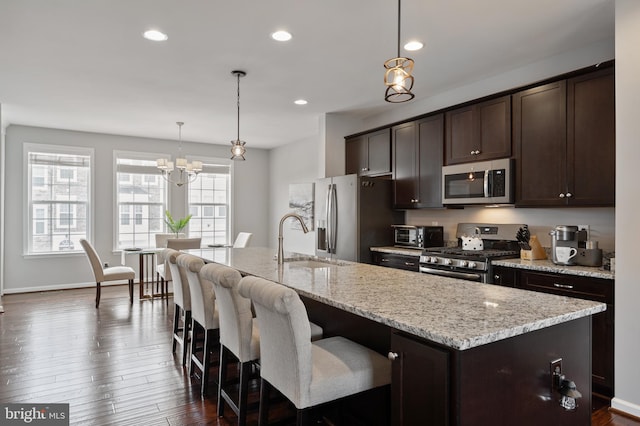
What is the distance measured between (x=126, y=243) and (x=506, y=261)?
6330mm

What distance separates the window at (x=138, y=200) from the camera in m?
7.11

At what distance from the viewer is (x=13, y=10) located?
275cm

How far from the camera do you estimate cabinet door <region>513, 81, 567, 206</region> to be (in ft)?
10.5

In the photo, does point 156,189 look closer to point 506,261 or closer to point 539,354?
point 506,261

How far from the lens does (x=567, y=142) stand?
10.4 ft

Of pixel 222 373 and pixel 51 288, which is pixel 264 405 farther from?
pixel 51 288

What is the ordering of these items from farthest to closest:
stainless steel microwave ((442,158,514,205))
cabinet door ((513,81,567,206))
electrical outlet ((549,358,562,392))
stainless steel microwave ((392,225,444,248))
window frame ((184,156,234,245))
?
window frame ((184,156,234,245))
stainless steel microwave ((392,225,444,248))
stainless steel microwave ((442,158,514,205))
cabinet door ((513,81,567,206))
electrical outlet ((549,358,562,392))

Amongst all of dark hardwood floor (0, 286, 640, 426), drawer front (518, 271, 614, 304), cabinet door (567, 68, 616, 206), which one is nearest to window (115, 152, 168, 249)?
dark hardwood floor (0, 286, 640, 426)

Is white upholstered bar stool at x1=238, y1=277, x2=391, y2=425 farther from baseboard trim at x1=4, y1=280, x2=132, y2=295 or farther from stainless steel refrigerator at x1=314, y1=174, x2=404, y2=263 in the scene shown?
baseboard trim at x1=4, y1=280, x2=132, y2=295

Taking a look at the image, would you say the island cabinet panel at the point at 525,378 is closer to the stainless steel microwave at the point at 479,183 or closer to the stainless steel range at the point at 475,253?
the stainless steel range at the point at 475,253

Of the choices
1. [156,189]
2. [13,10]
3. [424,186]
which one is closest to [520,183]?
[424,186]

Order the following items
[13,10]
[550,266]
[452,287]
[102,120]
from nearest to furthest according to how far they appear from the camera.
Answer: [452,287], [13,10], [550,266], [102,120]

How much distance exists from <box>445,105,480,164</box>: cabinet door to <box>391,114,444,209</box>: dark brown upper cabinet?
0.10m

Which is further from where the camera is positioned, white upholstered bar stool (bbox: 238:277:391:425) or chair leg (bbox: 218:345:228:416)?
chair leg (bbox: 218:345:228:416)
